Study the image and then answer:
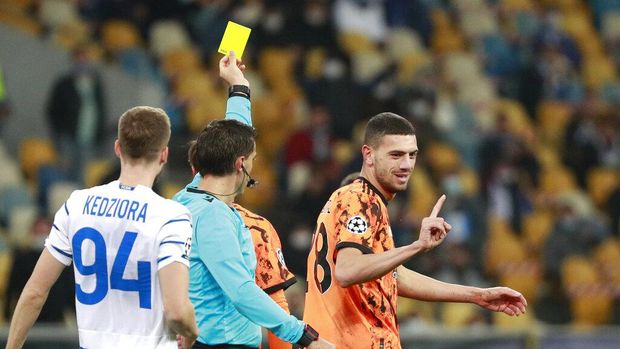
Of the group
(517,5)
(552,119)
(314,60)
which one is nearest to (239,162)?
(314,60)

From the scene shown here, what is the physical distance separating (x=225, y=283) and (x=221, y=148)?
0.64 metres

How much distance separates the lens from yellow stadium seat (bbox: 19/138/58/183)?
43.7 feet

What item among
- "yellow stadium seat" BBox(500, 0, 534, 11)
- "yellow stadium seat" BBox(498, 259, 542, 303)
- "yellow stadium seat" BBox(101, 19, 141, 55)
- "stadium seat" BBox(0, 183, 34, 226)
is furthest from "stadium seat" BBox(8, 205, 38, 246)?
"yellow stadium seat" BBox(500, 0, 534, 11)

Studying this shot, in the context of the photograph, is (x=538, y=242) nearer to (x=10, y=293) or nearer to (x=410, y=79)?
(x=410, y=79)

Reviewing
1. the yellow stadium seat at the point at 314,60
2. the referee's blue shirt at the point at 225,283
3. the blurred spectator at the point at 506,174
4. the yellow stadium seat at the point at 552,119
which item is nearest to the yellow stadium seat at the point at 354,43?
the yellow stadium seat at the point at 314,60

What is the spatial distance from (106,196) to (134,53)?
10.4 metres

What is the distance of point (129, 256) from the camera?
15.6 feet

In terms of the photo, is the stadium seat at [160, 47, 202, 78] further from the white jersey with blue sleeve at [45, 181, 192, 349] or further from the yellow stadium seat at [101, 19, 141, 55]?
the white jersey with blue sleeve at [45, 181, 192, 349]

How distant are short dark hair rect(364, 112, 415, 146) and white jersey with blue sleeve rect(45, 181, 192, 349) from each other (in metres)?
1.69

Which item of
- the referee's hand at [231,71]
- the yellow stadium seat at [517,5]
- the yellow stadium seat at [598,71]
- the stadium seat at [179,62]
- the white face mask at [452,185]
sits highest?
the yellow stadium seat at [517,5]

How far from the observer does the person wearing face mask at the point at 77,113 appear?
1342 cm

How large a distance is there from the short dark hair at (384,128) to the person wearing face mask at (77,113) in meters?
7.53

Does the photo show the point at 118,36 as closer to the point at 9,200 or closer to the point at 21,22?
the point at 21,22

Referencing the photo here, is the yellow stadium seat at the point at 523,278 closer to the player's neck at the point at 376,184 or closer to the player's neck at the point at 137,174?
the player's neck at the point at 376,184
